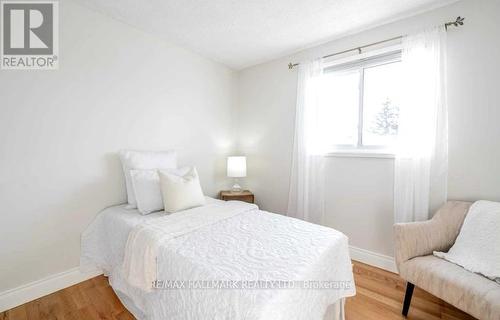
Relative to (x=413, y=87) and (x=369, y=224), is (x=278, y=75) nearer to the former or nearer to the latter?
(x=413, y=87)

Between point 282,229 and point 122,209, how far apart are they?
1507 millimetres

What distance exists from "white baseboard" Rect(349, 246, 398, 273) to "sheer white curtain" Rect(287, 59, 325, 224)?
0.49 metres

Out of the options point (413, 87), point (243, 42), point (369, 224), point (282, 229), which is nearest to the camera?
point (282, 229)

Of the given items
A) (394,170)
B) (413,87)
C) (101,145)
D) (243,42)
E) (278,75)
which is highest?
(243,42)

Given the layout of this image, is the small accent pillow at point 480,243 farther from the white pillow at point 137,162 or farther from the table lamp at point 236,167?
the white pillow at point 137,162

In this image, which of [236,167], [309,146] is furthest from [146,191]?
[309,146]

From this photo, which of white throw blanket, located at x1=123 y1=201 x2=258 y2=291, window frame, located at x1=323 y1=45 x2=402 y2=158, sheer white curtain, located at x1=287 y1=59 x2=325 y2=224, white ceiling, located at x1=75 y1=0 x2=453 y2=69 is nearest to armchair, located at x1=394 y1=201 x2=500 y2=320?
window frame, located at x1=323 y1=45 x2=402 y2=158

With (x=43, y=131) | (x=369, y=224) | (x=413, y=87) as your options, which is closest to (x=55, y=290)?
(x=43, y=131)

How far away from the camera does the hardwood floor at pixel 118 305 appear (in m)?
1.53

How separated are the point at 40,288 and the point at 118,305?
2.28ft

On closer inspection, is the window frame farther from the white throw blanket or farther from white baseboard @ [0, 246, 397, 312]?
the white throw blanket

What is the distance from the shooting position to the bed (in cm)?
94

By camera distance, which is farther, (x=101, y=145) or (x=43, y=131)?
(x=101, y=145)

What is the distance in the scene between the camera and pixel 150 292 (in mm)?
1302
